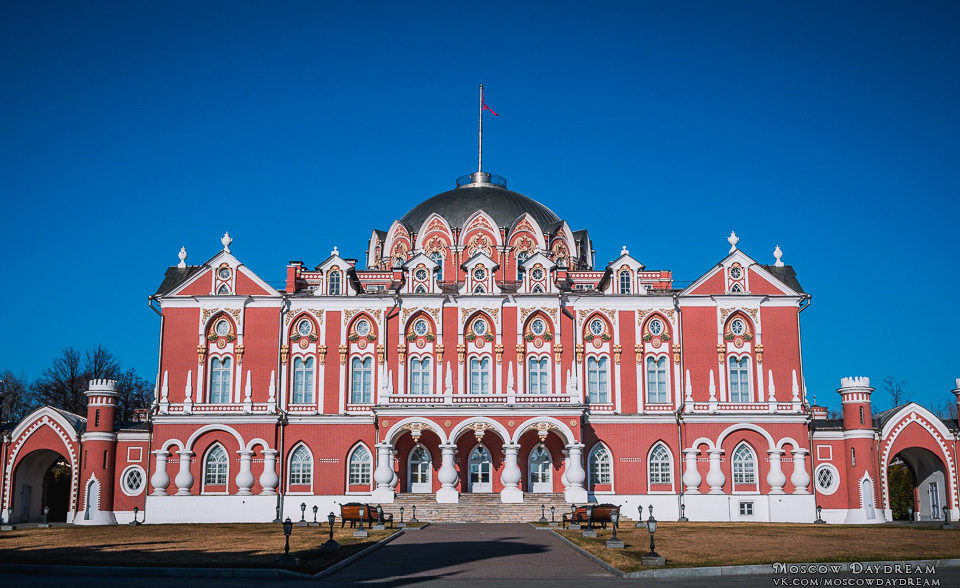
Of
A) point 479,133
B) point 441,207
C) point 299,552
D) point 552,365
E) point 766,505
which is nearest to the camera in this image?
point 299,552

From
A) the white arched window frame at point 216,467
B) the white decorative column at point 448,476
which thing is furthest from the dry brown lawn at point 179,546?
the white decorative column at point 448,476

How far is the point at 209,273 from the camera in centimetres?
5216

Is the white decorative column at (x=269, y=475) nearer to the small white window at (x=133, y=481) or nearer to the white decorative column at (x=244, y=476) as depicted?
the white decorative column at (x=244, y=476)

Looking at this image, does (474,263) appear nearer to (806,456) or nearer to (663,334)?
(663,334)

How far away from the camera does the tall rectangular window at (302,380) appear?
51219 millimetres

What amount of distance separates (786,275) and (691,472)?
12.3 m

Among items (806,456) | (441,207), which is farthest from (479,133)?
(806,456)

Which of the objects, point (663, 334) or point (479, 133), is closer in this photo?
point (663, 334)

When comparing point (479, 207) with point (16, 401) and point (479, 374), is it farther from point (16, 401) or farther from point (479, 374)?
point (16, 401)

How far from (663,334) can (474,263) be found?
10.4 meters

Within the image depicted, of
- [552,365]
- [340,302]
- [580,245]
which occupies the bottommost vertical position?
[552,365]

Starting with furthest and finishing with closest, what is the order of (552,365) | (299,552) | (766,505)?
(552,365)
(766,505)
(299,552)

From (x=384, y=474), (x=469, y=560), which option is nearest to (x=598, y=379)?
(x=384, y=474)

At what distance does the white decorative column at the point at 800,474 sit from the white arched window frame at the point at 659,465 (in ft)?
19.1
